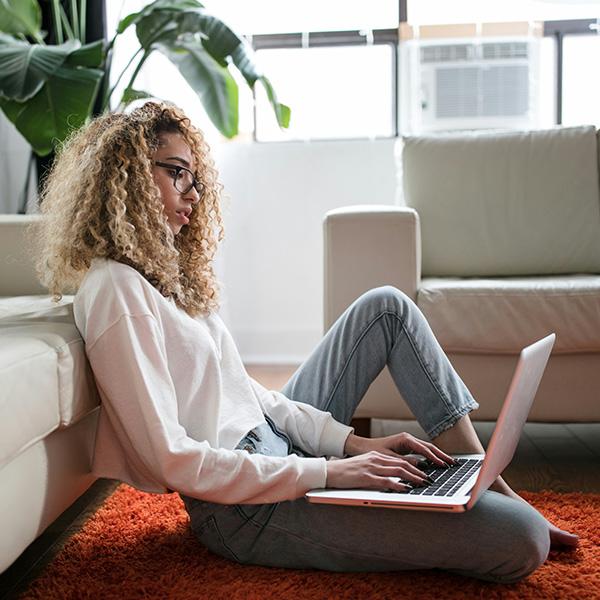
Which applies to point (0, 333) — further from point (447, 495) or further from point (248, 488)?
point (447, 495)

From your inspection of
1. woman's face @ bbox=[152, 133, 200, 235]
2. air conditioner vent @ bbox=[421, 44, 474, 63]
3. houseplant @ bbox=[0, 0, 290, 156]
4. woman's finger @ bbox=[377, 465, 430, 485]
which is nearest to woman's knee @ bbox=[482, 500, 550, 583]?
woman's finger @ bbox=[377, 465, 430, 485]

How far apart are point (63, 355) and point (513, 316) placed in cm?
119

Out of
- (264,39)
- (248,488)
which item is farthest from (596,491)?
(264,39)

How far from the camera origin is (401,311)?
59.9 inches

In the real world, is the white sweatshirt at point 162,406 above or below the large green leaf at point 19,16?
below

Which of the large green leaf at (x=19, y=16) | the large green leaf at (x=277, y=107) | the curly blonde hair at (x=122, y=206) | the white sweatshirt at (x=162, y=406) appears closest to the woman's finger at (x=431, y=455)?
the white sweatshirt at (x=162, y=406)

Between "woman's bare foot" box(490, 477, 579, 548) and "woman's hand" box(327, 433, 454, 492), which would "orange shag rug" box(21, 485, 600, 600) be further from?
"woman's hand" box(327, 433, 454, 492)

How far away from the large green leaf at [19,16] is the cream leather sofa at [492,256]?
1.37m

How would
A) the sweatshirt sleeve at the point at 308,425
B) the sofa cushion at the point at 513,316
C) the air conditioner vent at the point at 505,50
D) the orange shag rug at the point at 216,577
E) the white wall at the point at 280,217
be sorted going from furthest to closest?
the white wall at the point at 280,217
the air conditioner vent at the point at 505,50
the sofa cushion at the point at 513,316
the sweatshirt sleeve at the point at 308,425
the orange shag rug at the point at 216,577

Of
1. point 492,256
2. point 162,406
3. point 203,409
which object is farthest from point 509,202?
point 162,406

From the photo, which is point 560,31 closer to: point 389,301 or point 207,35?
point 207,35

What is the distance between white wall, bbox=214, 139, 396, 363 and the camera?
3.66 meters

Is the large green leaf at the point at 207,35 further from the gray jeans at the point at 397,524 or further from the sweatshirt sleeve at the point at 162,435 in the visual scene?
the sweatshirt sleeve at the point at 162,435

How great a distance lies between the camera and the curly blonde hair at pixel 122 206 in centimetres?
127
